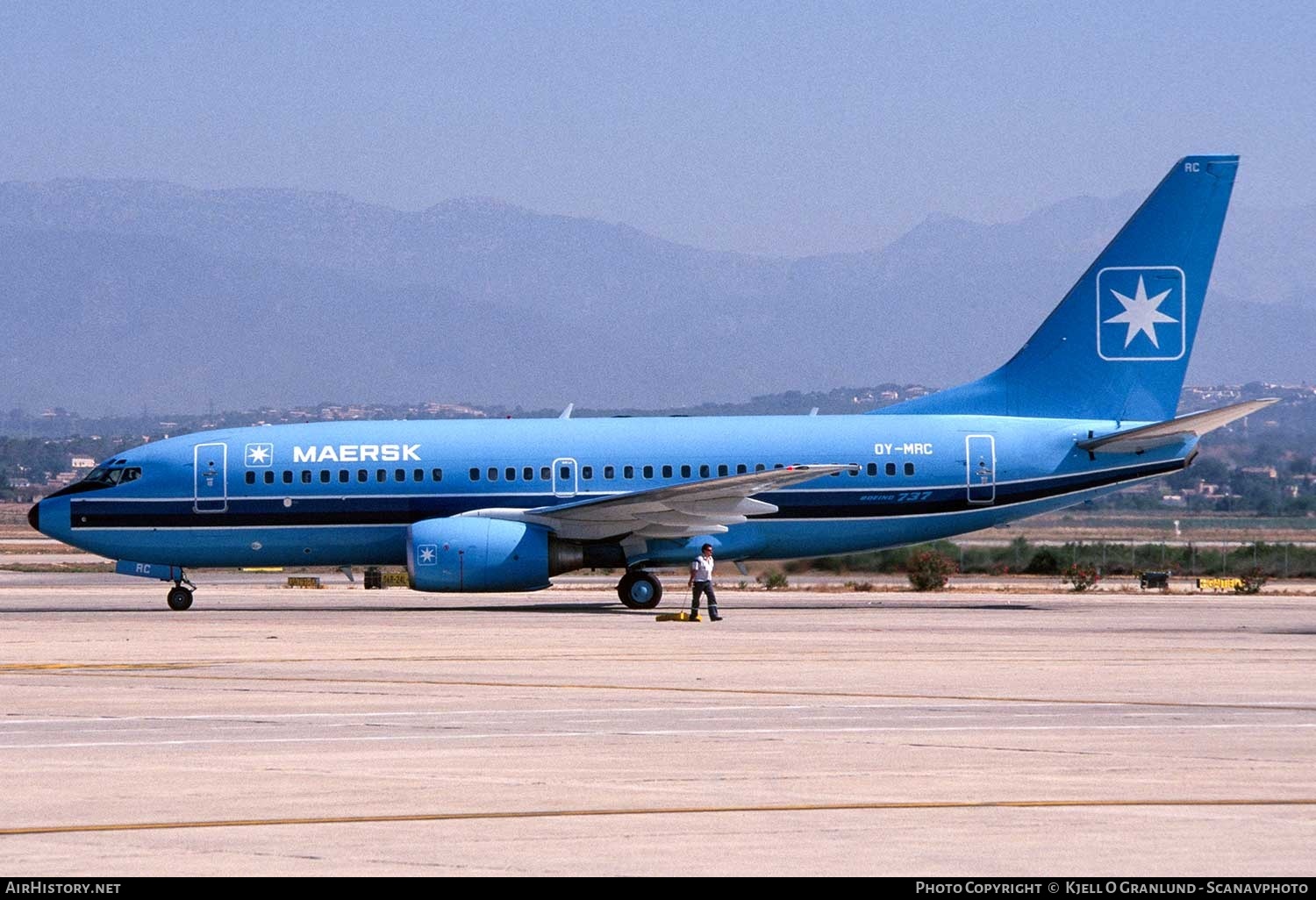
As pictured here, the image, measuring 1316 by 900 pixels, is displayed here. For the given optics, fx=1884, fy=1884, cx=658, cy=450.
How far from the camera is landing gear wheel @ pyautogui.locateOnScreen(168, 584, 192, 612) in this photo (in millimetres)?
39469

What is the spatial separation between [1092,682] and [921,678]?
1978mm

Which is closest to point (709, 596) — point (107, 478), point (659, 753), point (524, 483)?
point (524, 483)

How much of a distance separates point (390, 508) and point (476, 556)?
316 centimetres

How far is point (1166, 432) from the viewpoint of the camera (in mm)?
38344

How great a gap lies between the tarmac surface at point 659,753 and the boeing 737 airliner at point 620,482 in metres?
8.00

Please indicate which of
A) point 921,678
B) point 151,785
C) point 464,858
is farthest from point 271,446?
point 464,858

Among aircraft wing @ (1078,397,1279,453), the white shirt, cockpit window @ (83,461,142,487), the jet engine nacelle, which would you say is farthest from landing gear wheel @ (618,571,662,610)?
cockpit window @ (83,461,142,487)

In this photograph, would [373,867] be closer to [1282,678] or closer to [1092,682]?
[1092,682]

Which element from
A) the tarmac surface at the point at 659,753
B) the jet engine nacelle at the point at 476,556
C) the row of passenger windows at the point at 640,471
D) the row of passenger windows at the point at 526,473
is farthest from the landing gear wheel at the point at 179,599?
the tarmac surface at the point at 659,753

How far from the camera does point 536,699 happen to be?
789 inches

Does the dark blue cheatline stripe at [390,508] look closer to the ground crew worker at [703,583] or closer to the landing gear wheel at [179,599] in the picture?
the landing gear wheel at [179,599]

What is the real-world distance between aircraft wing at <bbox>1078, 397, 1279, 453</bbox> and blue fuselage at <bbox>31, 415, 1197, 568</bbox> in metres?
0.28

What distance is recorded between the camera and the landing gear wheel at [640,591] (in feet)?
126

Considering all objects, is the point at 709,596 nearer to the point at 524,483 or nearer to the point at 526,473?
the point at 524,483
